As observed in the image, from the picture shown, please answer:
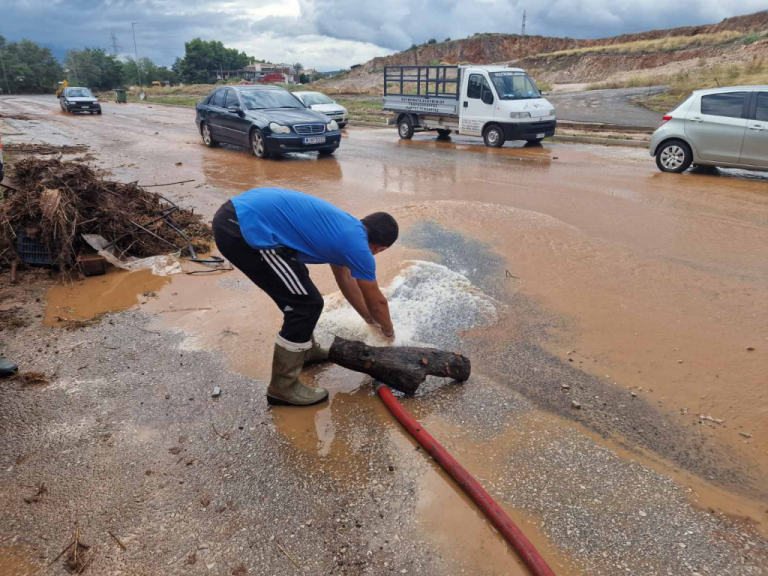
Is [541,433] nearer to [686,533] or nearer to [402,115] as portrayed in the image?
[686,533]

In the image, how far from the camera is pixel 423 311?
4805 millimetres

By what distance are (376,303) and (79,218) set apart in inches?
164

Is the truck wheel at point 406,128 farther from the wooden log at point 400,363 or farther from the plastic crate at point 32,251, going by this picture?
the wooden log at point 400,363

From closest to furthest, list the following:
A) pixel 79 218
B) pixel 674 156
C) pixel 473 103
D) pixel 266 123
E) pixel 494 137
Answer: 1. pixel 79 218
2. pixel 674 156
3. pixel 266 123
4. pixel 494 137
5. pixel 473 103

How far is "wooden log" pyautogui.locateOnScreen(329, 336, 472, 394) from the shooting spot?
353 centimetres

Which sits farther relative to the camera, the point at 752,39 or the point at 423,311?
the point at 752,39

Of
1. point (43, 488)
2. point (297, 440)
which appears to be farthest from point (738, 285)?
point (43, 488)

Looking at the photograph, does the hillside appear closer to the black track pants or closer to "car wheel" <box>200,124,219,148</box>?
"car wheel" <box>200,124,219,148</box>

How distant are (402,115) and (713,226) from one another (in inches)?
471

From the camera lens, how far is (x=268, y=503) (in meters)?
2.68

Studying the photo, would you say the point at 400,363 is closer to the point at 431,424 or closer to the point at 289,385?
the point at 431,424

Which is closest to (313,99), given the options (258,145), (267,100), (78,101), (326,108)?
(326,108)

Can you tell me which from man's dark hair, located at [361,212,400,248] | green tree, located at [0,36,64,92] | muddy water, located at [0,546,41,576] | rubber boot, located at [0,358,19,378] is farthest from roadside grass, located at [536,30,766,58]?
green tree, located at [0,36,64,92]

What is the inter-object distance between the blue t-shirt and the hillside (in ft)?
132
